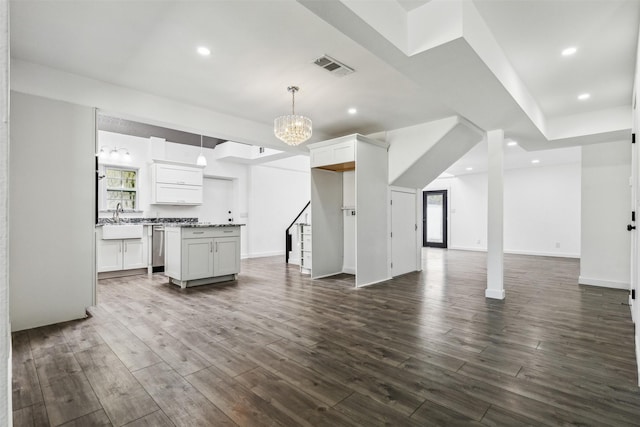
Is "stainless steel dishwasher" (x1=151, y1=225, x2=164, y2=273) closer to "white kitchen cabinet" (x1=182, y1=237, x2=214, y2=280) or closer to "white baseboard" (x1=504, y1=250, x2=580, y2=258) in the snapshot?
"white kitchen cabinet" (x1=182, y1=237, x2=214, y2=280)

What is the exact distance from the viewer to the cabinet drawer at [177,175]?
6.76 meters

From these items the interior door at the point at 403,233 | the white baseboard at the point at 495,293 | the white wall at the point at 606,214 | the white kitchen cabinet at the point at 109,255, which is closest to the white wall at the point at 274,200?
the white kitchen cabinet at the point at 109,255

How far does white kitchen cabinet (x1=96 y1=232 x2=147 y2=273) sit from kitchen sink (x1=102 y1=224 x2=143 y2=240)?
0.27ft

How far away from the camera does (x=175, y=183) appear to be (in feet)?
23.0

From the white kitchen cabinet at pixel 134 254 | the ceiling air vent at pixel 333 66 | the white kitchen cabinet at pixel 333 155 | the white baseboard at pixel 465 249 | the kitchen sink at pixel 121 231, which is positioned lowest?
the white baseboard at pixel 465 249

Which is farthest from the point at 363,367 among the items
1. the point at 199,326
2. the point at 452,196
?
the point at 452,196

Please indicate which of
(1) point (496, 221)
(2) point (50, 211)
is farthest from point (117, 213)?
(1) point (496, 221)

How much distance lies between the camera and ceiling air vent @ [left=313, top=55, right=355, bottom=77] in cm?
316

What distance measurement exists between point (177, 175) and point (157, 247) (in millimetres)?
1691

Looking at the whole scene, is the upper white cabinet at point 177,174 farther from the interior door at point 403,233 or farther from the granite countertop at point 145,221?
the interior door at point 403,233

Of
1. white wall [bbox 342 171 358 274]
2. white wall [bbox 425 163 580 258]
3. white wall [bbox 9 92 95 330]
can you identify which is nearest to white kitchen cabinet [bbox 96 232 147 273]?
white wall [bbox 9 92 95 330]

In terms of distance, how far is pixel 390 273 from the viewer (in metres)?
5.66

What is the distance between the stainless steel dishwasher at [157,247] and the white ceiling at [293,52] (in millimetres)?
3036

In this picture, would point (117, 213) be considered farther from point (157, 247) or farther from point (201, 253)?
point (201, 253)
